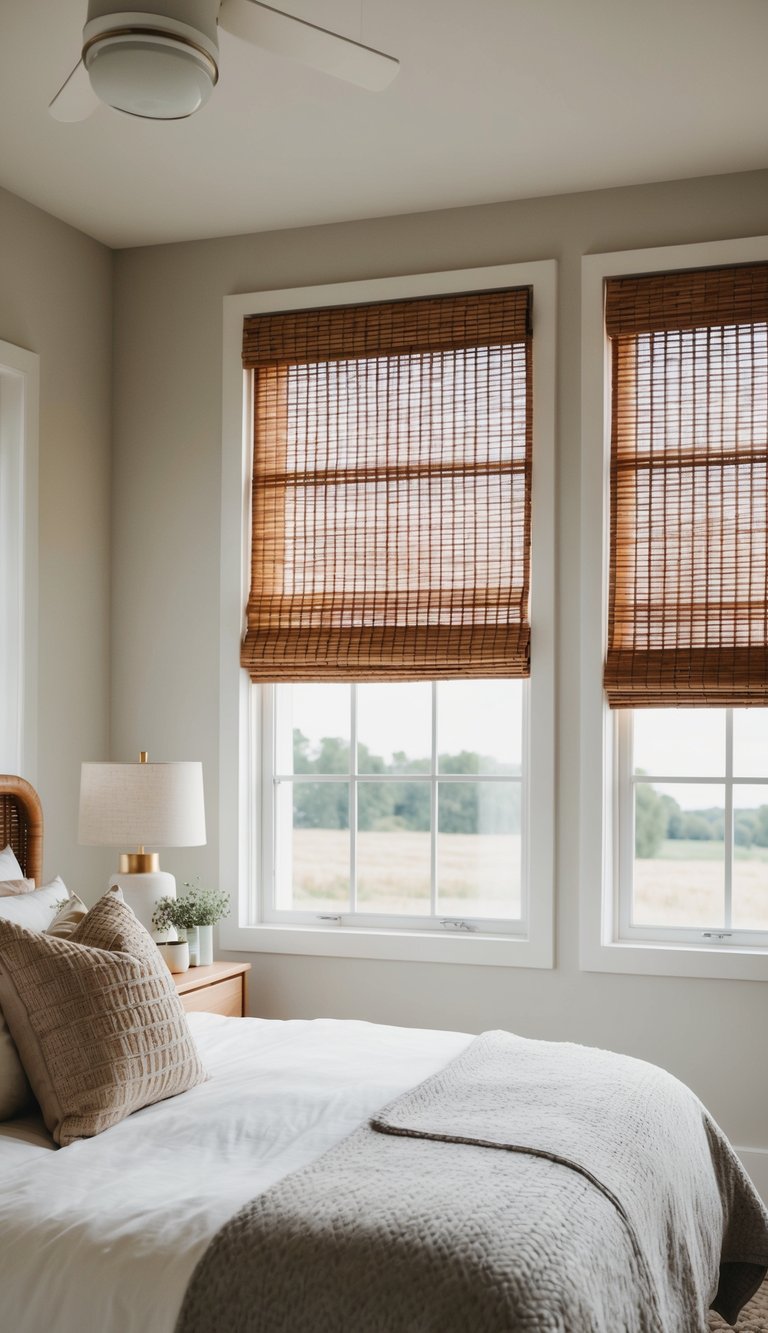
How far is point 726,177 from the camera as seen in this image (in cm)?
368

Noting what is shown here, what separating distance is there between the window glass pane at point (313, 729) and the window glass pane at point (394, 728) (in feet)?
0.21

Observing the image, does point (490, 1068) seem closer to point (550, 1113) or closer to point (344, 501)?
point (550, 1113)

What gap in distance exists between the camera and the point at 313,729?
4.18 meters

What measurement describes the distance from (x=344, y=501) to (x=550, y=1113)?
90.5 inches

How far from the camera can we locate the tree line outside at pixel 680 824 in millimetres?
3705

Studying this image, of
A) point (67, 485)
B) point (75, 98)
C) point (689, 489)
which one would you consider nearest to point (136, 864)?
point (67, 485)

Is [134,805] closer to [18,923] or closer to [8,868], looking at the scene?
[8,868]

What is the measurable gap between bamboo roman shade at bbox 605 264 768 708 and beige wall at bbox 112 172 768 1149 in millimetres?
149

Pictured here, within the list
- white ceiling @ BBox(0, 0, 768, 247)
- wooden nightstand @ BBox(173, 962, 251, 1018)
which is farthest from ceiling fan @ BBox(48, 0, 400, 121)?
wooden nightstand @ BBox(173, 962, 251, 1018)

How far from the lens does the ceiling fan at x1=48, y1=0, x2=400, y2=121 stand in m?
2.17

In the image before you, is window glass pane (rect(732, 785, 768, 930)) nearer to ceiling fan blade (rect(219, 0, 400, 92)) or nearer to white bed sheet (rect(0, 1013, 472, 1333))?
white bed sheet (rect(0, 1013, 472, 1333))

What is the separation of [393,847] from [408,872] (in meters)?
0.10

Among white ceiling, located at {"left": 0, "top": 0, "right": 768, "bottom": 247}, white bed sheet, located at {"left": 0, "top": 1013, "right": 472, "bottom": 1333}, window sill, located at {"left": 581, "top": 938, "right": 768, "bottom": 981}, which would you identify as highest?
white ceiling, located at {"left": 0, "top": 0, "right": 768, "bottom": 247}

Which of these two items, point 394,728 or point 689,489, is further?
point 394,728
